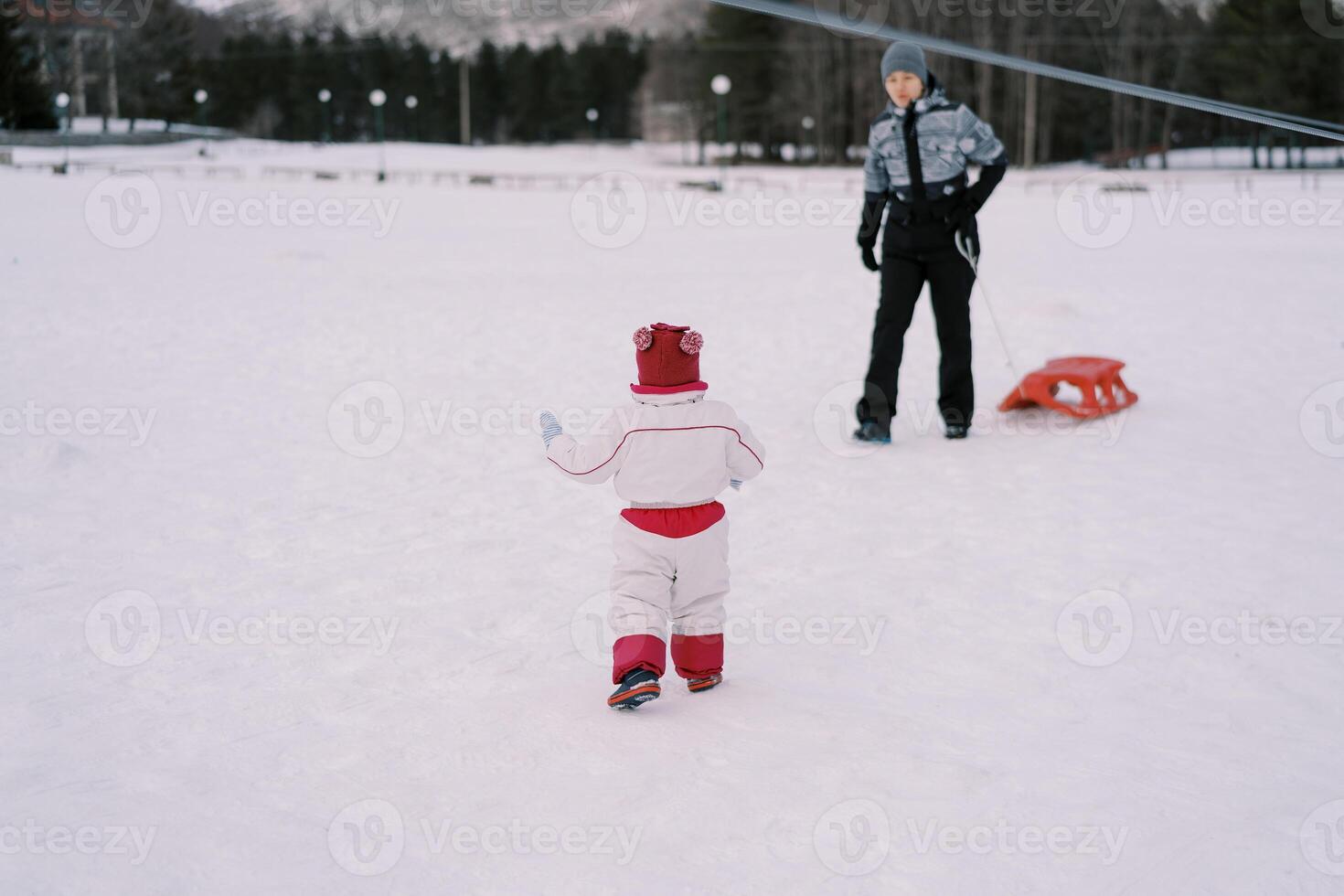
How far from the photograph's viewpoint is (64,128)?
172 ft

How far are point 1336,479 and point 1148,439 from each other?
0.91 m

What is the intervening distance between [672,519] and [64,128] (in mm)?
58753

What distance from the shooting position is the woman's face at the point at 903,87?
5.41 m

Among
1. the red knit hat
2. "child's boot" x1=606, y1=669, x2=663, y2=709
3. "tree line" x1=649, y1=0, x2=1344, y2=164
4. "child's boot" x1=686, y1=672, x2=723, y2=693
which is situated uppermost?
"tree line" x1=649, y1=0, x2=1344, y2=164

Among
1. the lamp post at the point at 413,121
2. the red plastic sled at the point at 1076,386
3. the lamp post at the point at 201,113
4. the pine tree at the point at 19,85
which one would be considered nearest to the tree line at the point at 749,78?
the pine tree at the point at 19,85

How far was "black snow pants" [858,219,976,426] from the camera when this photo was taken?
5680 millimetres

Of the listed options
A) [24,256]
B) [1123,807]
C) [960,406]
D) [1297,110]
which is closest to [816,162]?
[1297,110]

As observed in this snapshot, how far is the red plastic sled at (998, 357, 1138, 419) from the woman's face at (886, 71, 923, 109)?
1703 mm

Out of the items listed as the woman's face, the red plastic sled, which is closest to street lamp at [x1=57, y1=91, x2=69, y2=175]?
the woman's face

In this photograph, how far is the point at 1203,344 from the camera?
321 inches

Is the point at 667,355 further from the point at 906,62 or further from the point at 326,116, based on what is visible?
the point at 326,116

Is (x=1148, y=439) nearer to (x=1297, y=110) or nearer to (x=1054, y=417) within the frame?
(x=1054, y=417)

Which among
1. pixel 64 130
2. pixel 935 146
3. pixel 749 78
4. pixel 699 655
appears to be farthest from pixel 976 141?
pixel 749 78

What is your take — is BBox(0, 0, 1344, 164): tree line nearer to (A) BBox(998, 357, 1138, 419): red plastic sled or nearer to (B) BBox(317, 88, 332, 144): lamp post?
(B) BBox(317, 88, 332, 144): lamp post
